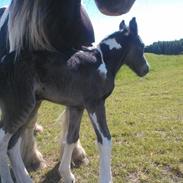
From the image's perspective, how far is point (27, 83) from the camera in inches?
Answer: 123

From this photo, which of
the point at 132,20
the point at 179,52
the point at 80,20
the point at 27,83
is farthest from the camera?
the point at 179,52

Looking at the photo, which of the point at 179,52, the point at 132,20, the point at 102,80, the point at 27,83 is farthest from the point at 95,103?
the point at 179,52

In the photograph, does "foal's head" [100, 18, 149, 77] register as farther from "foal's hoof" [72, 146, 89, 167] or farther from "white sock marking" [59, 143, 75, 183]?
"foal's hoof" [72, 146, 89, 167]

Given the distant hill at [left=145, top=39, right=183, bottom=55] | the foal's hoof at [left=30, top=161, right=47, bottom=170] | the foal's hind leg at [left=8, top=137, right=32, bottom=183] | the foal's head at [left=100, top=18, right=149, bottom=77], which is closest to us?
the foal's hind leg at [left=8, top=137, right=32, bottom=183]

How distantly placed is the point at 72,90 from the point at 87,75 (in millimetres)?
163

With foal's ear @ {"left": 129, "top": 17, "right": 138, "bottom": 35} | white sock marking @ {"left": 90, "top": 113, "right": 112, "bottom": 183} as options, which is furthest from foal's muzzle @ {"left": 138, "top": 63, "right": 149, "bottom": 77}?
white sock marking @ {"left": 90, "top": 113, "right": 112, "bottom": 183}

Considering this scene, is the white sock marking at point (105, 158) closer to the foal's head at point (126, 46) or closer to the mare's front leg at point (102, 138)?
the mare's front leg at point (102, 138)

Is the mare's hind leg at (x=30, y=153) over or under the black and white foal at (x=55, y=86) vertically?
under

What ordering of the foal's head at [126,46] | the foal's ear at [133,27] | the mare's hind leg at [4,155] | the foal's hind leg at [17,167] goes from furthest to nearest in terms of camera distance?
the foal's ear at [133,27] < the foal's head at [126,46] < the foal's hind leg at [17,167] < the mare's hind leg at [4,155]

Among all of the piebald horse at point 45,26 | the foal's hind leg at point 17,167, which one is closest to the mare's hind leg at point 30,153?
the foal's hind leg at point 17,167

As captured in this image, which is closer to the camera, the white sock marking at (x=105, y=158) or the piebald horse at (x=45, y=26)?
the piebald horse at (x=45, y=26)

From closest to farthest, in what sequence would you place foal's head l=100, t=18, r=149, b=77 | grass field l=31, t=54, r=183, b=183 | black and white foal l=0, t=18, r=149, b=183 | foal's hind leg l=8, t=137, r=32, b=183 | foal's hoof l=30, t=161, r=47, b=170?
1. black and white foal l=0, t=18, r=149, b=183
2. foal's hind leg l=8, t=137, r=32, b=183
3. foal's head l=100, t=18, r=149, b=77
4. grass field l=31, t=54, r=183, b=183
5. foal's hoof l=30, t=161, r=47, b=170

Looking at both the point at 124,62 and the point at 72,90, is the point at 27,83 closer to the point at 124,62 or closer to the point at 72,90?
the point at 72,90

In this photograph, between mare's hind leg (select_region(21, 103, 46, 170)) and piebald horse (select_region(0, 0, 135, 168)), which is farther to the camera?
mare's hind leg (select_region(21, 103, 46, 170))
